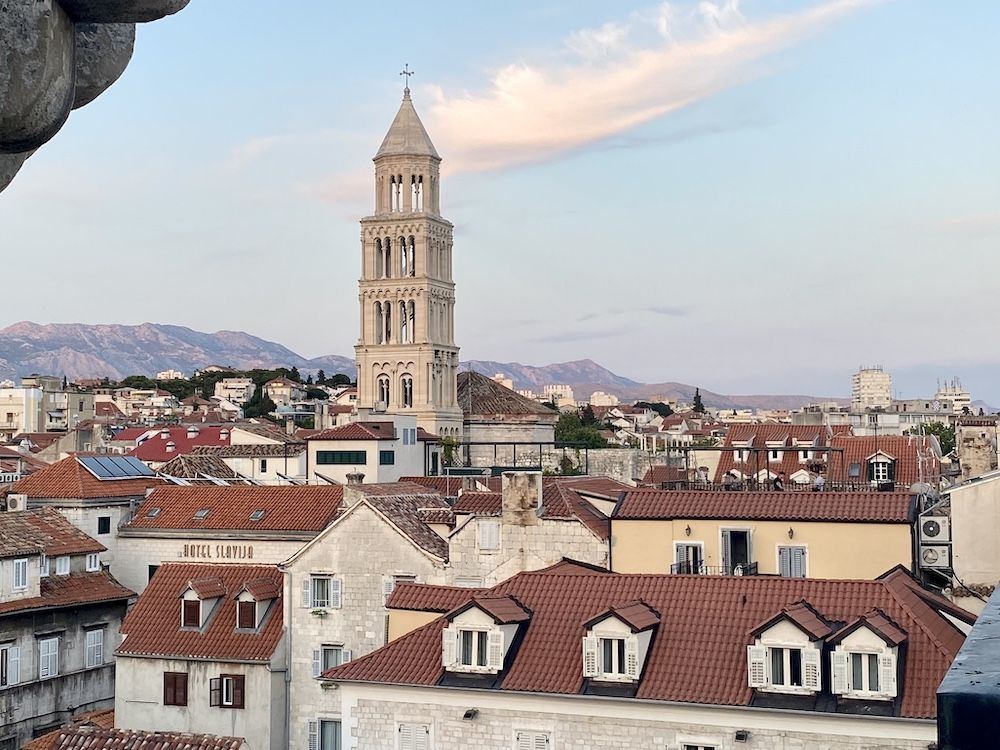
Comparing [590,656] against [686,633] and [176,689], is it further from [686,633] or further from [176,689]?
[176,689]

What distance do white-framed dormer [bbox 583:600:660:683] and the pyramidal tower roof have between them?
401 feet

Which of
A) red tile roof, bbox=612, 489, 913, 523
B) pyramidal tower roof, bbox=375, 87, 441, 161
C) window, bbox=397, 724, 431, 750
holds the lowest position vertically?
Answer: window, bbox=397, 724, 431, 750

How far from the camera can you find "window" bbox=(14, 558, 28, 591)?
4388 cm

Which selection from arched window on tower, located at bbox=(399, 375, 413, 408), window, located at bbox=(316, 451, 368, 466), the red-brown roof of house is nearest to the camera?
the red-brown roof of house

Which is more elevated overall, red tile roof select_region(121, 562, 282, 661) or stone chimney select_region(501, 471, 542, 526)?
stone chimney select_region(501, 471, 542, 526)

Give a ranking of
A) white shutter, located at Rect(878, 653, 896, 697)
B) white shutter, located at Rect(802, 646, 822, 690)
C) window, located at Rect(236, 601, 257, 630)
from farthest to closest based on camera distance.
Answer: window, located at Rect(236, 601, 257, 630), white shutter, located at Rect(802, 646, 822, 690), white shutter, located at Rect(878, 653, 896, 697)

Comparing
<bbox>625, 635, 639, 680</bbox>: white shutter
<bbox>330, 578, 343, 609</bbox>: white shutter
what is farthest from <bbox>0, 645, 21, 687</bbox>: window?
<bbox>625, 635, 639, 680</bbox>: white shutter

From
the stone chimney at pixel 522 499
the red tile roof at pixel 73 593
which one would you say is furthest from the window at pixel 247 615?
the stone chimney at pixel 522 499

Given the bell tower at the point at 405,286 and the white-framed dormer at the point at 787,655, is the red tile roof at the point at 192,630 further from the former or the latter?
the bell tower at the point at 405,286

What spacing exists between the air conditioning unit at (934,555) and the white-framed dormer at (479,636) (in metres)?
10.6

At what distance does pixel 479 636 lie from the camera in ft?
93.6

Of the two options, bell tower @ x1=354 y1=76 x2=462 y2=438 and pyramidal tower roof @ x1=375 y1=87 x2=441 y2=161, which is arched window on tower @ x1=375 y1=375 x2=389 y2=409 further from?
pyramidal tower roof @ x1=375 y1=87 x2=441 y2=161

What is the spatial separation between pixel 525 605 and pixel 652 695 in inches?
158

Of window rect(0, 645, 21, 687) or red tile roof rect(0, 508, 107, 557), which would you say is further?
red tile roof rect(0, 508, 107, 557)
